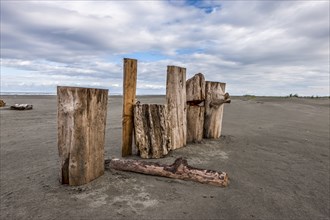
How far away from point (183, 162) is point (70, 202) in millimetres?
1334

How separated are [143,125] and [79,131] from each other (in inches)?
49.3

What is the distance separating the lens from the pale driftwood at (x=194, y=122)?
5203 mm

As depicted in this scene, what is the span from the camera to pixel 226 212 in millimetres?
2607

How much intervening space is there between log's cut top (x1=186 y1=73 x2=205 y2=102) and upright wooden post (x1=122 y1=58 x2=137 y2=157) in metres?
1.42

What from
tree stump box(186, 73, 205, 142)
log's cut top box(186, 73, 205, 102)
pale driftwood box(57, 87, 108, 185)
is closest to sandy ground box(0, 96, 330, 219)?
pale driftwood box(57, 87, 108, 185)

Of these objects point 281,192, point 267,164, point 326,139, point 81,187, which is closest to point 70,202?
point 81,187

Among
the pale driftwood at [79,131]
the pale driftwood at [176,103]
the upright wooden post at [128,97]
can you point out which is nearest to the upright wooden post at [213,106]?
the pale driftwood at [176,103]

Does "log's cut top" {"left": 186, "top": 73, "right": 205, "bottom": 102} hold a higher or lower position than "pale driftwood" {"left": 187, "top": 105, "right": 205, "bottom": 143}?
higher

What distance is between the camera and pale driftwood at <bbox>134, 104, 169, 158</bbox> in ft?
13.2

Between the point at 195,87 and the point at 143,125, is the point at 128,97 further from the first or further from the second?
the point at 195,87

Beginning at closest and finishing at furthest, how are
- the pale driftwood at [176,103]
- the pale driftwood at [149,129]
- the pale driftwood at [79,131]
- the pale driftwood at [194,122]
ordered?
the pale driftwood at [79,131], the pale driftwood at [149,129], the pale driftwood at [176,103], the pale driftwood at [194,122]

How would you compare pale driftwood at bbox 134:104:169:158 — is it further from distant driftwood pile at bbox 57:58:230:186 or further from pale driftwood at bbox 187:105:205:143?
pale driftwood at bbox 187:105:205:143

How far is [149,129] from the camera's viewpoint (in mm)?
4043

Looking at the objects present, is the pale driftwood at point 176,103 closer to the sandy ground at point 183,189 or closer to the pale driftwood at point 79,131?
the sandy ground at point 183,189
